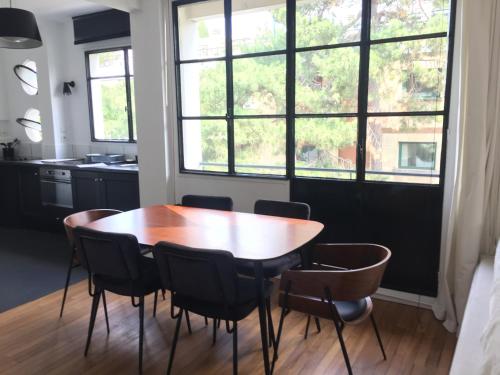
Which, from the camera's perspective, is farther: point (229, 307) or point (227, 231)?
point (227, 231)

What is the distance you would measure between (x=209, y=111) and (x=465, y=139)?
93.0 inches

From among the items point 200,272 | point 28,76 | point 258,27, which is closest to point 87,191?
point 28,76

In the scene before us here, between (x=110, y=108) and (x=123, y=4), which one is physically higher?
(x=123, y=4)

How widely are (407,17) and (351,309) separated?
2.16 m

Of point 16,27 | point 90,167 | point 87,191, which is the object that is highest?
point 16,27

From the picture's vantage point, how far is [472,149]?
2.69 metres

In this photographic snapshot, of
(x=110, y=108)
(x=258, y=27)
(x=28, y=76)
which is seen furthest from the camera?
(x=28, y=76)

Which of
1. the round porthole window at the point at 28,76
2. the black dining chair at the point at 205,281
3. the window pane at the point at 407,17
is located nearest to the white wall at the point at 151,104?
the window pane at the point at 407,17

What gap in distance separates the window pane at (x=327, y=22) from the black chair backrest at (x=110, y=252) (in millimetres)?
2232

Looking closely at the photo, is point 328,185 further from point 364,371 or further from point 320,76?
point 364,371

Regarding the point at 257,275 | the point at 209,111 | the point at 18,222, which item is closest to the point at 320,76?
the point at 209,111

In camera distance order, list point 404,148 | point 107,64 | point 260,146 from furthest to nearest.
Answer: point 107,64 < point 260,146 < point 404,148

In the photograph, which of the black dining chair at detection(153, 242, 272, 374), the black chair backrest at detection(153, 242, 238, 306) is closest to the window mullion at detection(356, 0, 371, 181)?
the black dining chair at detection(153, 242, 272, 374)

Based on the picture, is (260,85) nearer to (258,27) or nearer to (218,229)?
(258,27)
